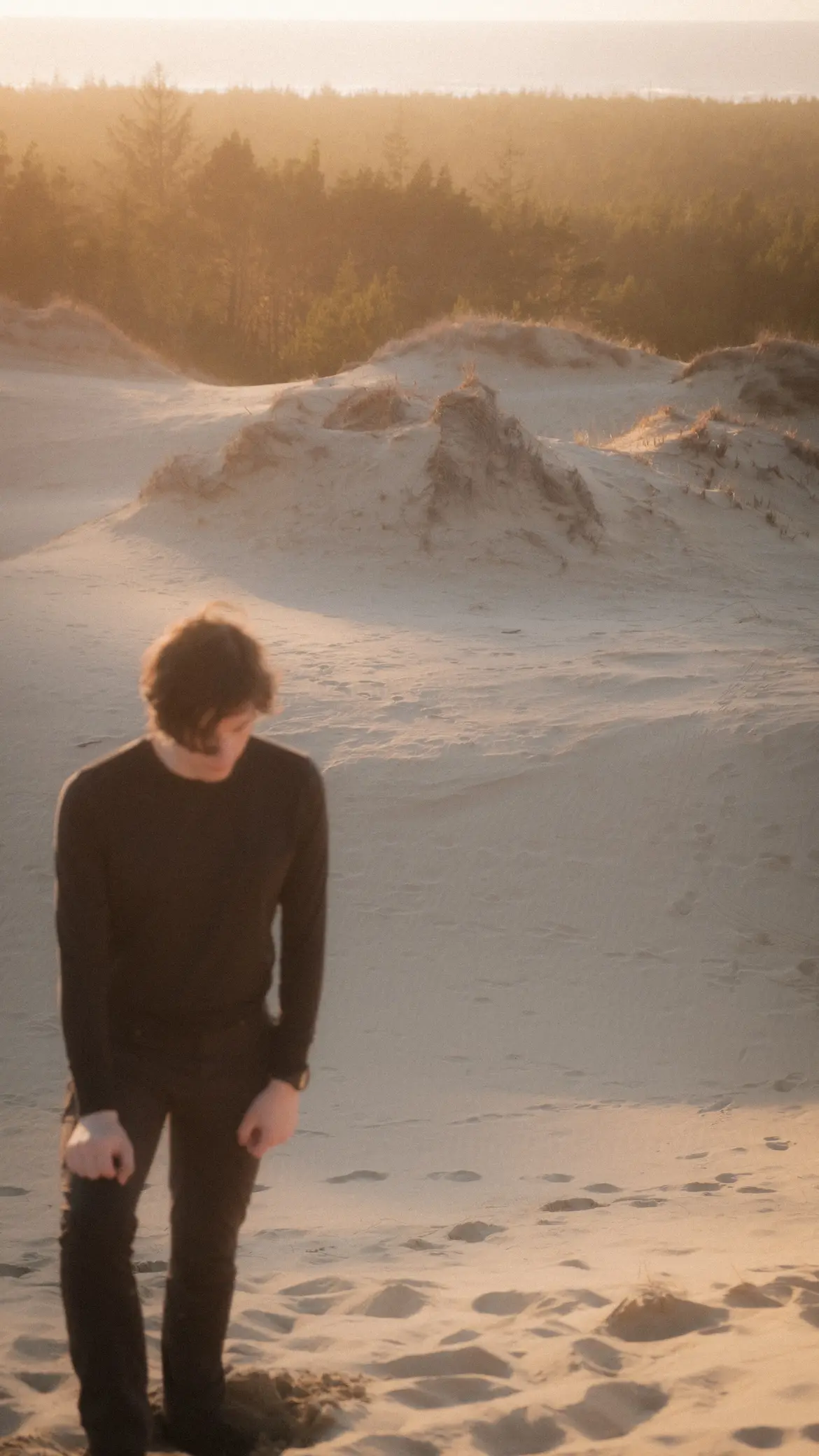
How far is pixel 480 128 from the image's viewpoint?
9894 cm

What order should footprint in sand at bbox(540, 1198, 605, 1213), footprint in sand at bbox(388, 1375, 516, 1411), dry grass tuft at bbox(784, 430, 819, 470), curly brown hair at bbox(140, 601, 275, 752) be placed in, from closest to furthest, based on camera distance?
curly brown hair at bbox(140, 601, 275, 752) < footprint in sand at bbox(388, 1375, 516, 1411) < footprint in sand at bbox(540, 1198, 605, 1213) < dry grass tuft at bbox(784, 430, 819, 470)

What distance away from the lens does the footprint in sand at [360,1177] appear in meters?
4.23

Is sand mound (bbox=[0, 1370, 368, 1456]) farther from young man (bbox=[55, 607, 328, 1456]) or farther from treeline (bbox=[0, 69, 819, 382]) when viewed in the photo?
treeline (bbox=[0, 69, 819, 382])

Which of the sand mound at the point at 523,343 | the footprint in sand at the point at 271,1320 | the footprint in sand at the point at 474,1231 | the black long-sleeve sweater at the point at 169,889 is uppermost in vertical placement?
the sand mound at the point at 523,343

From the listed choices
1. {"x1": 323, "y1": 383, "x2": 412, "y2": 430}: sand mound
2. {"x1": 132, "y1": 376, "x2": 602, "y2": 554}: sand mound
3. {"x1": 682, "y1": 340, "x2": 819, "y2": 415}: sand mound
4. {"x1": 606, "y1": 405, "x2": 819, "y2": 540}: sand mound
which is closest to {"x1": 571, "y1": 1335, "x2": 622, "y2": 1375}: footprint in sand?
{"x1": 132, "y1": 376, "x2": 602, "y2": 554}: sand mound

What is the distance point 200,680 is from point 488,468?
36.4ft

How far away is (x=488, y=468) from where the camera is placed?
42.3 ft

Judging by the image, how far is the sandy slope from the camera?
9.71 ft

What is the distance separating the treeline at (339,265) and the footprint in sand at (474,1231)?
27511 mm

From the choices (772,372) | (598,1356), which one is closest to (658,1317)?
(598,1356)

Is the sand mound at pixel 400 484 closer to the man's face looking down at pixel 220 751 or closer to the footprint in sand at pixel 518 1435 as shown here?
the footprint in sand at pixel 518 1435

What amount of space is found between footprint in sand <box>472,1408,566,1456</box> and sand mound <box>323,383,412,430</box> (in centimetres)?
1278

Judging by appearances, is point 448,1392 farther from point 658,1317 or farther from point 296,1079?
point 296,1079

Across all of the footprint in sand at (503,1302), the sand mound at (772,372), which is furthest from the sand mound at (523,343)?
the footprint in sand at (503,1302)
